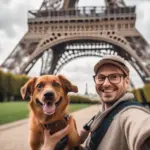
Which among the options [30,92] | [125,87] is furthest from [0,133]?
[125,87]

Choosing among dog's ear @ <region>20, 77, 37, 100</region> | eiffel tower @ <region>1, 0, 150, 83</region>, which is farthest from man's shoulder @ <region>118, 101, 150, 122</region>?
eiffel tower @ <region>1, 0, 150, 83</region>

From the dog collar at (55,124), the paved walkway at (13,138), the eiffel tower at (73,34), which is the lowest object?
the paved walkway at (13,138)

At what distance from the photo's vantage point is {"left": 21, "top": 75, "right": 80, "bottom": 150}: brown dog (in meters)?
2.48

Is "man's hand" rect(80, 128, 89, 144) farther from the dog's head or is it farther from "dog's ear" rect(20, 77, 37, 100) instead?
"dog's ear" rect(20, 77, 37, 100)

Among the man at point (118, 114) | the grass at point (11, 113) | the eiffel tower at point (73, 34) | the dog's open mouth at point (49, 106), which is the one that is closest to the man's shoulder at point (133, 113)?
the man at point (118, 114)

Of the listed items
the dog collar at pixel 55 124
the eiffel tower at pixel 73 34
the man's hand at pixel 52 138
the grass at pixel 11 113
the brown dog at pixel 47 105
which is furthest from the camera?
the eiffel tower at pixel 73 34

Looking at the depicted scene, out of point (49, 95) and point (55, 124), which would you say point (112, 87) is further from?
point (49, 95)

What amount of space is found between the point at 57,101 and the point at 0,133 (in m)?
6.08

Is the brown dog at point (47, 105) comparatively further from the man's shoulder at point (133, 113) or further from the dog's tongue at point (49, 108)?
the man's shoulder at point (133, 113)

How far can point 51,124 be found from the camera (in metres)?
2.40

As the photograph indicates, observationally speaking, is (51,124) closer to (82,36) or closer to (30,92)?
(30,92)

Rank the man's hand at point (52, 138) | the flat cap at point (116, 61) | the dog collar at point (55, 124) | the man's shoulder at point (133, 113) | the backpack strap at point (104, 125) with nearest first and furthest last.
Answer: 1. the man's shoulder at point (133, 113)
2. the backpack strap at point (104, 125)
3. the flat cap at point (116, 61)
4. the man's hand at point (52, 138)
5. the dog collar at point (55, 124)

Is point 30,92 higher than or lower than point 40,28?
lower

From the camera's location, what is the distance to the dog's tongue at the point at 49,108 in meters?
2.53
